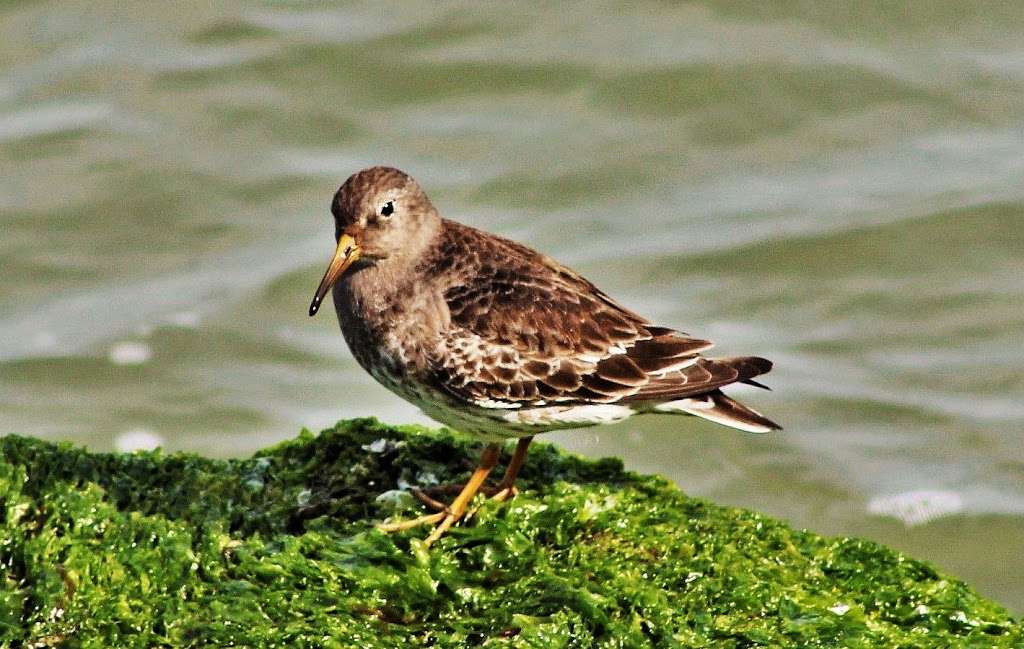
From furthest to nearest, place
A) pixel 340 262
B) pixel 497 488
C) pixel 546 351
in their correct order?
pixel 340 262 < pixel 546 351 < pixel 497 488

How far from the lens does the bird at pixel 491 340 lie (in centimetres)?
654

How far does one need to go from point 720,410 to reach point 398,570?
1987 mm

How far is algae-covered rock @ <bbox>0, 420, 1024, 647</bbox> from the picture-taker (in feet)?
16.7

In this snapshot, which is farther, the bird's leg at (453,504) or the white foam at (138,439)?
the white foam at (138,439)

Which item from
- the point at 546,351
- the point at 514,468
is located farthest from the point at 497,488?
the point at 546,351

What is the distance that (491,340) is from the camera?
6617mm

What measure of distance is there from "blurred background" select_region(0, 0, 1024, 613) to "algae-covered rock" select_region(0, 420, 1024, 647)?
14.5ft

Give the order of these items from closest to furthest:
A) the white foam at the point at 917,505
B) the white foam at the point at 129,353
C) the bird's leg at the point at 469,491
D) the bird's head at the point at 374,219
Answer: the bird's leg at the point at 469,491, the bird's head at the point at 374,219, the white foam at the point at 917,505, the white foam at the point at 129,353

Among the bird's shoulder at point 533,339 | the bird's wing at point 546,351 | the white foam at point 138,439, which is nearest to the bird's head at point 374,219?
the bird's shoulder at point 533,339

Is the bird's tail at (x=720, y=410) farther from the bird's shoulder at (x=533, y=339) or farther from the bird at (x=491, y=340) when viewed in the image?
the bird's shoulder at (x=533, y=339)

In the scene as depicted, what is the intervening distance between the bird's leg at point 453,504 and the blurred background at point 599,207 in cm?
437

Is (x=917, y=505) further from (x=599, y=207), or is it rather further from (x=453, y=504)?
(x=453, y=504)

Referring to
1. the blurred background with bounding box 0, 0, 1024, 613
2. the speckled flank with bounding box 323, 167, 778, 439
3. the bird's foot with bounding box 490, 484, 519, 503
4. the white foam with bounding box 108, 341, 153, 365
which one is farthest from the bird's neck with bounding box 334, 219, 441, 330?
the white foam with bounding box 108, 341, 153, 365

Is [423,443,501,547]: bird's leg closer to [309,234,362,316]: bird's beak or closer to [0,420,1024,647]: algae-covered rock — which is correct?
[0,420,1024,647]: algae-covered rock
